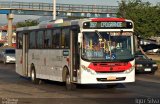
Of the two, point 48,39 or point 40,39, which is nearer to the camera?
point 48,39

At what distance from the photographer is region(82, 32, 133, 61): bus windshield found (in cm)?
1966

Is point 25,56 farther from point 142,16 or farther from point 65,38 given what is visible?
point 142,16

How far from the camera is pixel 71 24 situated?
68.1ft

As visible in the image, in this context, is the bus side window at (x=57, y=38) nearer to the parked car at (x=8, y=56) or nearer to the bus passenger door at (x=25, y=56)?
the bus passenger door at (x=25, y=56)

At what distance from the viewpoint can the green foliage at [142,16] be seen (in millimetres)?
54531

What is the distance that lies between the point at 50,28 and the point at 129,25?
14.2 feet

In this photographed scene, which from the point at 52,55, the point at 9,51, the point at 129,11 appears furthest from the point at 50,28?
the point at 129,11

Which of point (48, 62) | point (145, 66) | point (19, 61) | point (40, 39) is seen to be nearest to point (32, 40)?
point (40, 39)

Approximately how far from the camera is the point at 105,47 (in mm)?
19750

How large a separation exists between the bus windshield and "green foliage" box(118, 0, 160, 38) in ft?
112

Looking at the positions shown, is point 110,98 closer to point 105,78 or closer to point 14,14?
point 105,78

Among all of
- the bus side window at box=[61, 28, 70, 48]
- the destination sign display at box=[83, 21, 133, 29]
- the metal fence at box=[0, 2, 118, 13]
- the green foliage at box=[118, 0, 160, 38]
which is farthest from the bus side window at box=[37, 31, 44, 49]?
the metal fence at box=[0, 2, 118, 13]

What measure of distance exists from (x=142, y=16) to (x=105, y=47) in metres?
35.5

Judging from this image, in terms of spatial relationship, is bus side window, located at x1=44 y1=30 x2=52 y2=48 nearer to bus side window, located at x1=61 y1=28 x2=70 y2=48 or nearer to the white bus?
the white bus
